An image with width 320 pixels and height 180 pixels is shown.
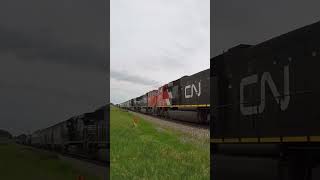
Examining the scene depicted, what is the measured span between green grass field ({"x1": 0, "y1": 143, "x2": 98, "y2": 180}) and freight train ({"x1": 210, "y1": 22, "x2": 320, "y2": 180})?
12.8ft

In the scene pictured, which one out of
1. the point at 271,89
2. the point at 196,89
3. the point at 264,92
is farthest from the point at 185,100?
the point at 271,89

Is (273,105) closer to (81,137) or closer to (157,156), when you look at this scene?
(157,156)

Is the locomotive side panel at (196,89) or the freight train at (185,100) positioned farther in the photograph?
the locomotive side panel at (196,89)

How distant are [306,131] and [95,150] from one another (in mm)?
3677

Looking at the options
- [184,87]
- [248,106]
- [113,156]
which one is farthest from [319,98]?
[184,87]

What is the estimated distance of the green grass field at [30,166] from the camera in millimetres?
5371

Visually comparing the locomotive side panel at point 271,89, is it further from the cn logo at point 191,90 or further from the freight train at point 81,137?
the cn logo at point 191,90

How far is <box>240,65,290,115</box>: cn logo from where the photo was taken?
820 cm

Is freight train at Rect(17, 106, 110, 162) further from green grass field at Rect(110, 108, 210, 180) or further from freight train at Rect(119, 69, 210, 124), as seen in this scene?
freight train at Rect(119, 69, 210, 124)

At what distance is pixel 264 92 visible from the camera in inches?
350

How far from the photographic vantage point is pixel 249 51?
980 cm

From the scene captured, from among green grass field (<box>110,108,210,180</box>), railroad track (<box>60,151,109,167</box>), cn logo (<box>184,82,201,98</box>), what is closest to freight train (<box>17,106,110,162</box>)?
railroad track (<box>60,151,109,167</box>)

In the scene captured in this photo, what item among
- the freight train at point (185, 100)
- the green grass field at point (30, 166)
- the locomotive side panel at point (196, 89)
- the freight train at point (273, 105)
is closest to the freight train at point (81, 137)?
the green grass field at point (30, 166)

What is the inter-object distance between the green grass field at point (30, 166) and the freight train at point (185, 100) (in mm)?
10947
